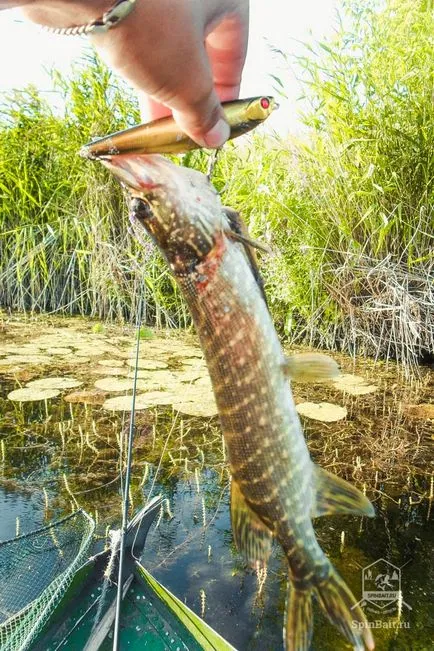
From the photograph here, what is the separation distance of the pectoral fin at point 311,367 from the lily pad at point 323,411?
2491mm

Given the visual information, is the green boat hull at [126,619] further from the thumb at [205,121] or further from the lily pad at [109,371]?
the lily pad at [109,371]

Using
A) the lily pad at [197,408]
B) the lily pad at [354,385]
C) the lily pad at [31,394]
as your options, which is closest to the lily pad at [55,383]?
the lily pad at [31,394]

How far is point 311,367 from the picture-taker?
1131mm

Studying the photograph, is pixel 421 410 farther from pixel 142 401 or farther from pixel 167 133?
pixel 167 133

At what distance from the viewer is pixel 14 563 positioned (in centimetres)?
201

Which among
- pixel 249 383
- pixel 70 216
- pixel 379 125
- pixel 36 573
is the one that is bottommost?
pixel 36 573

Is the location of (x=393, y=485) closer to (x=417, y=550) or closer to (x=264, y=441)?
(x=417, y=550)

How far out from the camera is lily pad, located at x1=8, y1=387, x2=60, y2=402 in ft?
13.1

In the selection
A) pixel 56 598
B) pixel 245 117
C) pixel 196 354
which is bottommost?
pixel 56 598

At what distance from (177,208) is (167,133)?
0.23 meters

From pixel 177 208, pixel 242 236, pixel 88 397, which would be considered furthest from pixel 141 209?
pixel 88 397

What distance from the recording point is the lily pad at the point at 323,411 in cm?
358

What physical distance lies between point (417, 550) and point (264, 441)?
1587mm

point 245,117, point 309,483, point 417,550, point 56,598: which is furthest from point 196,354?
point 245,117
